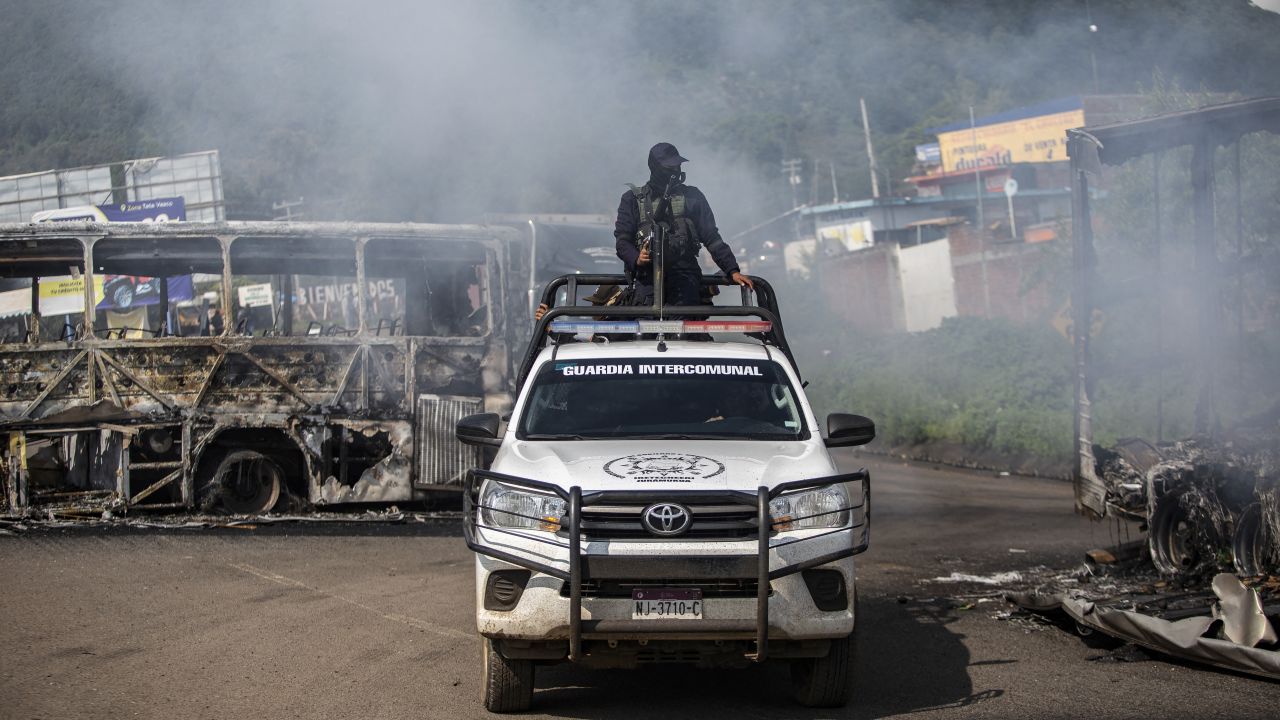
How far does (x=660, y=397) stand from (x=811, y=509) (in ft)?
4.60

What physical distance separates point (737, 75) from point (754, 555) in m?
24.9

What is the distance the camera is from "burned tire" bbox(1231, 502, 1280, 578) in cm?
718

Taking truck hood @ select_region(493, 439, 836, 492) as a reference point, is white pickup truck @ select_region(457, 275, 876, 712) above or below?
below

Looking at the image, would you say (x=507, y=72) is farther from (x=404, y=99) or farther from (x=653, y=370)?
(x=653, y=370)

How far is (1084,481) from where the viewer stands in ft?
30.2

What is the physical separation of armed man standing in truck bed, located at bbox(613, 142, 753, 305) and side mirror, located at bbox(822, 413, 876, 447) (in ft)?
6.48

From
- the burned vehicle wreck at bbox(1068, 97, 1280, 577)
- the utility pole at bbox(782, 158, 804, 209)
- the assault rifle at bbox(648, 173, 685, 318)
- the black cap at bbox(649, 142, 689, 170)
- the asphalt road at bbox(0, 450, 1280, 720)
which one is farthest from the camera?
the utility pole at bbox(782, 158, 804, 209)

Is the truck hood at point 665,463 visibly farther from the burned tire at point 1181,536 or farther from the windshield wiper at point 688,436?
the burned tire at point 1181,536

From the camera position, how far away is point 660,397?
21.3ft

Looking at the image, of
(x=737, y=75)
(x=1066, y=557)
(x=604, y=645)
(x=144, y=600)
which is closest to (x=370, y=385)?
(x=144, y=600)

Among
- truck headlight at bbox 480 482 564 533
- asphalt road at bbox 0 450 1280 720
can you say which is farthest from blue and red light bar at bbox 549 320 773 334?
asphalt road at bbox 0 450 1280 720

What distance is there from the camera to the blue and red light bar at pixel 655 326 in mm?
6539

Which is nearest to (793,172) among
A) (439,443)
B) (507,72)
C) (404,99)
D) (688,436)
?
(404,99)

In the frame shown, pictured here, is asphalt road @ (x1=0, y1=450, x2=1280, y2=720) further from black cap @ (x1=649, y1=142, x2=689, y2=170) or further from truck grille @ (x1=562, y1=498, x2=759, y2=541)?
Result: black cap @ (x1=649, y1=142, x2=689, y2=170)
